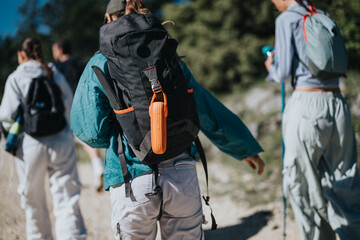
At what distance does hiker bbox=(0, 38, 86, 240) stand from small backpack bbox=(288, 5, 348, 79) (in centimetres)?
226

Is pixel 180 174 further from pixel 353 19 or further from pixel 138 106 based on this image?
pixel 353 19

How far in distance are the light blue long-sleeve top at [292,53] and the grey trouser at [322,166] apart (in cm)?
9

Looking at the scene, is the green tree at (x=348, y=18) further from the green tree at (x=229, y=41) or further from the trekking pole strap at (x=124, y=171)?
the trekking pole strap at (x=124, y=171)

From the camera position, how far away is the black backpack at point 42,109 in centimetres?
320

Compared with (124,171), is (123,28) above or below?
above

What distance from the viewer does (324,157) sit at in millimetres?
2609

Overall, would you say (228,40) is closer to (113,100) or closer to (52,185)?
(52,185)

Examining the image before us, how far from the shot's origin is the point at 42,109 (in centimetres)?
326

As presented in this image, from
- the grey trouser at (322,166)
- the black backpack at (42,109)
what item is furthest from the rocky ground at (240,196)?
the grey trouser at (322,166)

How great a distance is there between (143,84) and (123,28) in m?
0.27

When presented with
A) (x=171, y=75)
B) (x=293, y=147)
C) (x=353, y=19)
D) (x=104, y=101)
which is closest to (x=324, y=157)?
(x=293, y=147)

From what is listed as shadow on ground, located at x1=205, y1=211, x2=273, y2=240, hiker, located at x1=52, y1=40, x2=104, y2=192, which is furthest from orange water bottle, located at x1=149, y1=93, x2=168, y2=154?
hiker, located at x1=52, y1=40, x2=104, y2=192

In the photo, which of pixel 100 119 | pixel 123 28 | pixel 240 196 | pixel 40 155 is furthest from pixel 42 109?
pixel 240 196

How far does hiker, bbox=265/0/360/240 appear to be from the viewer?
2551 mm
